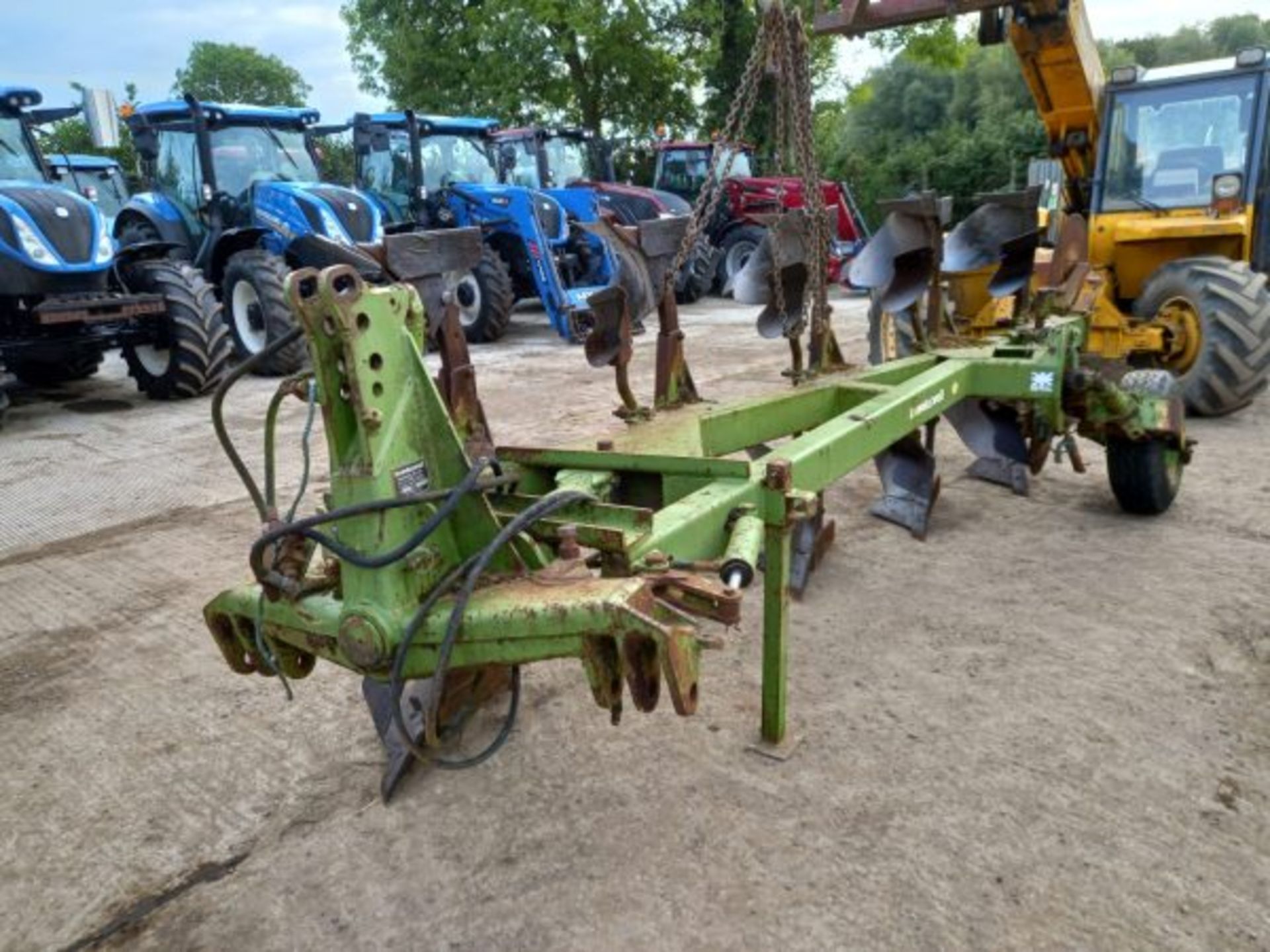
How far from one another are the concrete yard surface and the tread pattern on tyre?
644 centimetres

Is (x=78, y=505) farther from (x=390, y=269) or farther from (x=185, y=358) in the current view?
(x=390, y=269)

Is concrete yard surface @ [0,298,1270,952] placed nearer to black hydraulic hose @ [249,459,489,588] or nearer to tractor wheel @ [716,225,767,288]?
black hydraulic hose @ [249,459,489,588]

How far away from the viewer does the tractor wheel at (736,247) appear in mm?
13273

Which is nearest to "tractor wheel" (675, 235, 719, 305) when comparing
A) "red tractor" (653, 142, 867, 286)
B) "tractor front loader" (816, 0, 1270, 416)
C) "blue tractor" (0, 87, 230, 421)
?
"red tractor" (653, 142, 867, 286)

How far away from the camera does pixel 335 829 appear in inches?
88.8

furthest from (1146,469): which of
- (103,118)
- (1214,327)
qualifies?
(103,118)

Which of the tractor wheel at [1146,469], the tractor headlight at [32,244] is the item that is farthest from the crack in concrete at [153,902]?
the tractor headlight at [32,244]

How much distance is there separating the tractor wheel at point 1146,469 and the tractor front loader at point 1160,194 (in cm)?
102

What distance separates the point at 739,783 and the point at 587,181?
11.0 meters

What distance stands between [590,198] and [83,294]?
5.84 metres

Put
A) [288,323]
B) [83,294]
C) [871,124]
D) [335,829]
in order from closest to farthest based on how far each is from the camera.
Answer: [335,829] → [83,294] → [288,323] → [871,124]

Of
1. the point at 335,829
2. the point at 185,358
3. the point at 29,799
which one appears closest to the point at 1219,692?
the point at 335,829

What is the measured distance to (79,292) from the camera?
7.02 m

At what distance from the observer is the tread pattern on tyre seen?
10.0 meters
